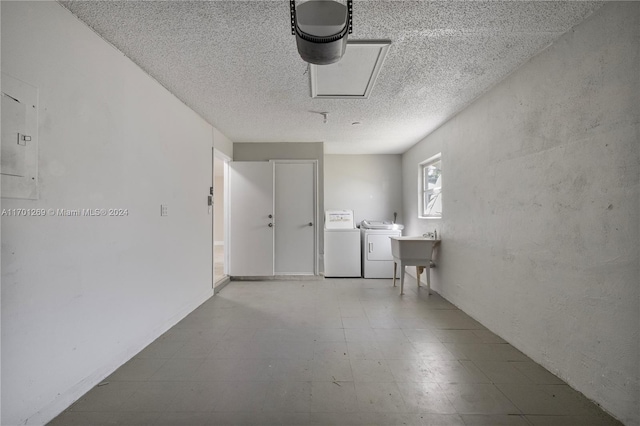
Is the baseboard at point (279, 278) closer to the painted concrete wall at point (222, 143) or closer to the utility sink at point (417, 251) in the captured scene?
the utility sink at point (417, 251)

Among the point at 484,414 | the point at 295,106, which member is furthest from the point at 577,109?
the point at 295,106

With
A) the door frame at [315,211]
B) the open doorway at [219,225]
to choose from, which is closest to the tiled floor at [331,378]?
the door frame at [315,211]

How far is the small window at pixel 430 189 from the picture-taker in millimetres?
3950

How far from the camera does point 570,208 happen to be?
5.60 ft

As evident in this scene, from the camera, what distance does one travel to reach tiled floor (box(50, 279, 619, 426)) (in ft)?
4.80

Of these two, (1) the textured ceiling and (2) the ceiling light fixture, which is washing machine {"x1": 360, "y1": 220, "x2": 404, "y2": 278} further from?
(2) the ceiling light fixture

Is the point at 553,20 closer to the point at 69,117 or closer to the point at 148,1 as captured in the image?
the point at 148,1

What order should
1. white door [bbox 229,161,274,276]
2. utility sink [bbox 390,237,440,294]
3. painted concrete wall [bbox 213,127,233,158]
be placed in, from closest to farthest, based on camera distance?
1. utility sink [bbox 390,237,440,294]
2. painted concrete wall [bbox 213,127,233,158]
3. white door [bbox 229,161,274,276]

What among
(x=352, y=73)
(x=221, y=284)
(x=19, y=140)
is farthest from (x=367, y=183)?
(x=19, y=140)

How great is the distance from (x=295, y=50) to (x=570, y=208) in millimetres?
2050

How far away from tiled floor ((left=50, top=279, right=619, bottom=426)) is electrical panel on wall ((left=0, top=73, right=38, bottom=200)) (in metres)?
1.21

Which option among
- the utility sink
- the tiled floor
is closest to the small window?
the utility sink

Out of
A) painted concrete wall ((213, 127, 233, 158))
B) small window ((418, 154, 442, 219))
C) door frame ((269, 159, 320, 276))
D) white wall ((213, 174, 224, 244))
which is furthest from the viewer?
white wall ((213, 174, 224, 244))

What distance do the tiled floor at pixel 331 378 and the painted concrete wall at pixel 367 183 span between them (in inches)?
107
